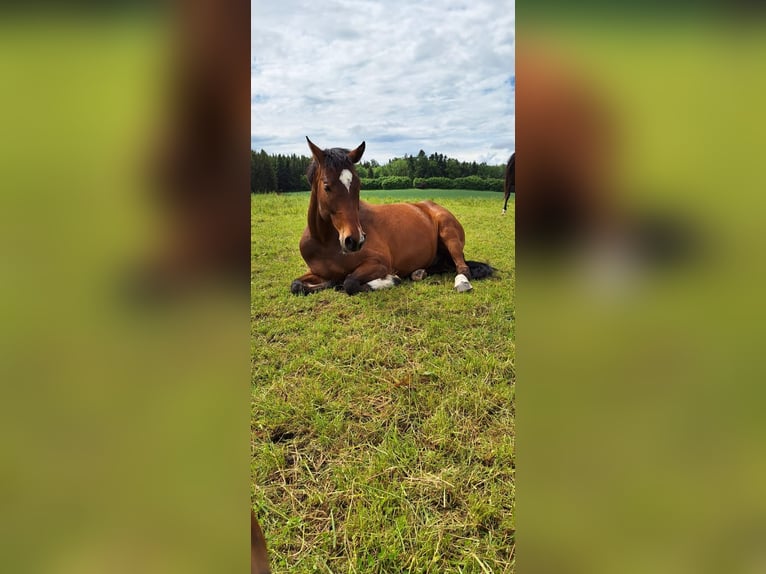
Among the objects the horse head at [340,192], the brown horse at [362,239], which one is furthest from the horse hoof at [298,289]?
the horse head at [340,192]

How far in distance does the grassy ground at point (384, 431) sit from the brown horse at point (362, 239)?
285 millimetres

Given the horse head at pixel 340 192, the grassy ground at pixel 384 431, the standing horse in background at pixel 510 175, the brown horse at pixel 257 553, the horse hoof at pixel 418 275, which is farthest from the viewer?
the horse hoof at pixel 418 275

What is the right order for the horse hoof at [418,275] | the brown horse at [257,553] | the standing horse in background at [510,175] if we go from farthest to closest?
the horse hoof at [418,275] < the brown horse at [257,553] < the standing horse in background at [510,175]

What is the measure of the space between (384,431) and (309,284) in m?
1.87

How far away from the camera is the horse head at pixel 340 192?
3.04 m

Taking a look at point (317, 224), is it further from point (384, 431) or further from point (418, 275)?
point (384, 431)

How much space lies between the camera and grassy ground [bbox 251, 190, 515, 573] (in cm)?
107

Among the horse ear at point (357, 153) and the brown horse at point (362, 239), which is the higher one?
the horse ear at point (357, 153)

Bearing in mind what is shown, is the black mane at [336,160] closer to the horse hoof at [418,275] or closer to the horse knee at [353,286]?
the horse knee at [353,286]

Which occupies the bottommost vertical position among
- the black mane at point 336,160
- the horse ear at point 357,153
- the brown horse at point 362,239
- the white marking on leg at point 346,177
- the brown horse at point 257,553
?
the brown horse at point 257,553

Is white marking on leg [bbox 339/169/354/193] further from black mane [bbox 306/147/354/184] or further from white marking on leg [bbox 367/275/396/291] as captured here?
white marking on leg [bbox 367/275/396/291]

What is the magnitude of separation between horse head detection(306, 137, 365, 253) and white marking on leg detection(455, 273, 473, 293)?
72 cm
